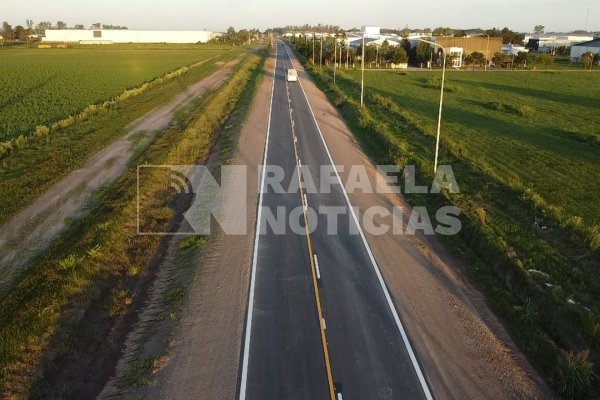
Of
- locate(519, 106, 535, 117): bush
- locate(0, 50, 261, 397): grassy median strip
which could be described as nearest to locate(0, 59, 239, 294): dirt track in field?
locate(0, 50, 261, 397): grassy median strip

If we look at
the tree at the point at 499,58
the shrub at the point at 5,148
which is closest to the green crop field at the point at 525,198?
the shrub at the point at 5,148

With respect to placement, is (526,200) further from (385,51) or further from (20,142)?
(385,51)

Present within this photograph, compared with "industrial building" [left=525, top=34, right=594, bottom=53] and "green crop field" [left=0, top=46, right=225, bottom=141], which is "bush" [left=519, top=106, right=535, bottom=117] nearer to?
"green crop field" [left=0, top=46, right=225, bottom=141]

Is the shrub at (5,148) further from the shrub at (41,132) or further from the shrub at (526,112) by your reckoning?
the shrub at (526,112)

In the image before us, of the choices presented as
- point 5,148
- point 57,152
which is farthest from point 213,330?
point 5,148

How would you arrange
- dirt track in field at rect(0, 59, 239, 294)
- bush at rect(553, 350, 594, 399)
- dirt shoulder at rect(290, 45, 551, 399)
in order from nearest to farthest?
bush at rect(553, 350, 594, 399) < dirt shoulder at rect(290, 45, 551, 399) < dirt track in field at rect(0, 59, 239, 294)
